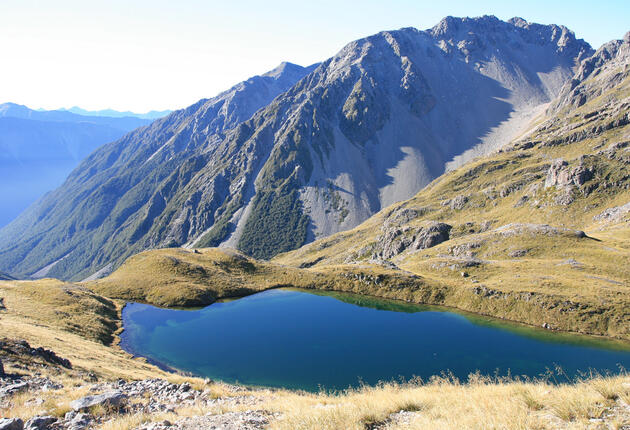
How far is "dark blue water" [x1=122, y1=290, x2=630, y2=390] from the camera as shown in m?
37.1

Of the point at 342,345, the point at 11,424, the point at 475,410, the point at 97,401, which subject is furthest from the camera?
the point at 342,345

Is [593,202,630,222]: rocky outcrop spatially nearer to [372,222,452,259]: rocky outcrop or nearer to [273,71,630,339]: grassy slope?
[273,71,630,339]: grassy slope

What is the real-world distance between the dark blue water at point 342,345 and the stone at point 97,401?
21.2 meters

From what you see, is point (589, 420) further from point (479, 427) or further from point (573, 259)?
point (573, 259)

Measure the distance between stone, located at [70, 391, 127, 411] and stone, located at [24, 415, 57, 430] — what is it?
1290mm

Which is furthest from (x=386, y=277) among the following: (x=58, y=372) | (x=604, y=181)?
(x=604, y=181)

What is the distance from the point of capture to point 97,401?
15.2 meters

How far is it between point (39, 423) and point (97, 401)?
2560 millimetres

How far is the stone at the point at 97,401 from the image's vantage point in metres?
14.7

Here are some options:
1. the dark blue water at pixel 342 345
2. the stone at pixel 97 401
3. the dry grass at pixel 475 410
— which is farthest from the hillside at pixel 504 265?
the stone at pixel 97 401

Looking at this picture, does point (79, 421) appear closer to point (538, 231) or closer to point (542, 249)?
point (542, 249)

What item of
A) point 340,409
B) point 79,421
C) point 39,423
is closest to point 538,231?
point 340,409

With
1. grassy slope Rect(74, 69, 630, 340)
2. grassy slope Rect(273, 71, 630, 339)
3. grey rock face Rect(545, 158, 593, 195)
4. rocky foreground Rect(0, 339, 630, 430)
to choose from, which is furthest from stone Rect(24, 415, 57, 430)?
grey rock face Rect(545, 158, 593, 195)

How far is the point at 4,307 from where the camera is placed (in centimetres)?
4622
